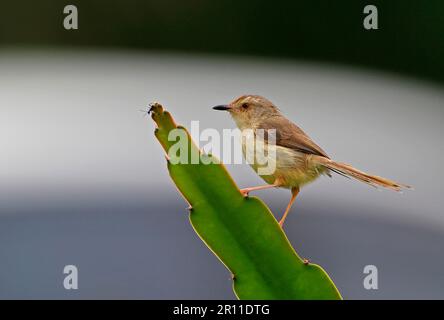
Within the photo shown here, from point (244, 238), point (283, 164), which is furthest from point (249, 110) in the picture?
point (244, 238)

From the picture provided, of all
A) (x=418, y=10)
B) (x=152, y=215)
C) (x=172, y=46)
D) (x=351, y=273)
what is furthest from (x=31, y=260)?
(x=418, y=10)

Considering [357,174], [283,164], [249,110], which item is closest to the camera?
[357,174]

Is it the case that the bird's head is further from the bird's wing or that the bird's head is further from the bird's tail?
the bird's tail

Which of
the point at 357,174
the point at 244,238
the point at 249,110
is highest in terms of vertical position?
the point at 249,110

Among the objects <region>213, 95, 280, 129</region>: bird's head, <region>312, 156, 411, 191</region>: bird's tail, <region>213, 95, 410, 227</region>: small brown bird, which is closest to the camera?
<region>312, 156, 411, 191</region>: bird's tail

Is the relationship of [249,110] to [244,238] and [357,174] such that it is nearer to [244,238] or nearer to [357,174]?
[357,174]

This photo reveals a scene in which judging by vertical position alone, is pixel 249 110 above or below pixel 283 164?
above

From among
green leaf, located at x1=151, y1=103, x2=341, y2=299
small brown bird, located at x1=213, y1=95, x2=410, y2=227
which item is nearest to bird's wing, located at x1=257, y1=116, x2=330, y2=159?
small brown bird, located at x1=213, y1=95, x2=410, y2=227

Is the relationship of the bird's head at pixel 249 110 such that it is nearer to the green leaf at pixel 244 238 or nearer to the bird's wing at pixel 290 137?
the bird's wing at pixel 290 137
